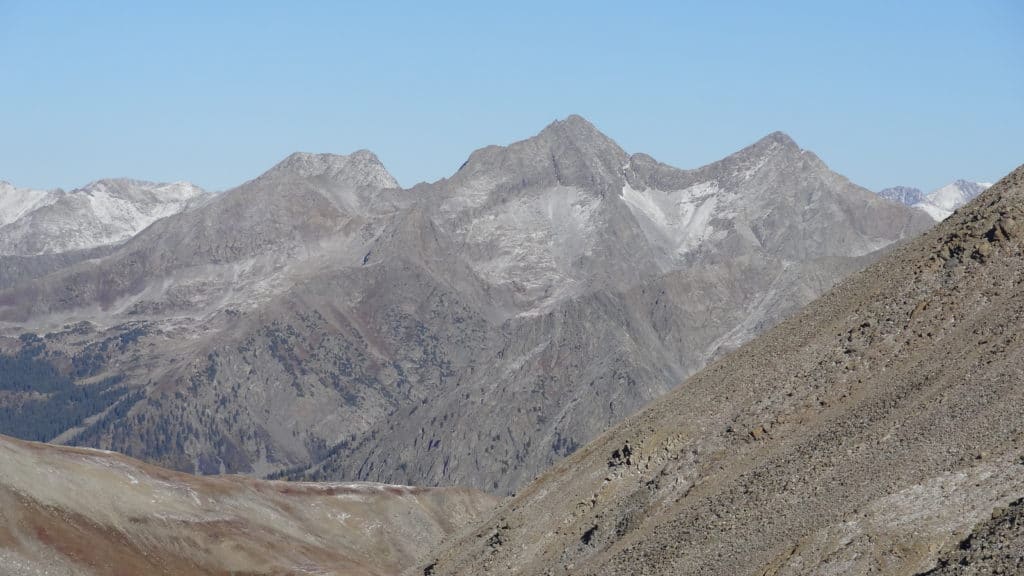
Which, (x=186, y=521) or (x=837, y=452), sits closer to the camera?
(x=837, y=452)

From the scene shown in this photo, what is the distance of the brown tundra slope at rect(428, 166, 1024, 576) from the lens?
6594 cm

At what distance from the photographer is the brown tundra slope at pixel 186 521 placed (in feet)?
412

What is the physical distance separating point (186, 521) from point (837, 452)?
89.1 metres

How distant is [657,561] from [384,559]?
321 feet

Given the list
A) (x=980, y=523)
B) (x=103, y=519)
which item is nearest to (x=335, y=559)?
(x=103, y=519)

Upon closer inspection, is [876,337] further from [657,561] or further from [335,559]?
[335,559]

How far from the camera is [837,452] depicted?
77.4 metres

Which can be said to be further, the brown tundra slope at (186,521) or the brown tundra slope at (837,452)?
the brown tundra slope at (186,521)

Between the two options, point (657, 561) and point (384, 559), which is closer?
point (657, 561)

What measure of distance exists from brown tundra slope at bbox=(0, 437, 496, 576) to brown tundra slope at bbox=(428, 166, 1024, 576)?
3734cm

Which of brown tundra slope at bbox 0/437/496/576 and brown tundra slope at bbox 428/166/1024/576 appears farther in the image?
brown tundra slope at bbox 0/437/496/576

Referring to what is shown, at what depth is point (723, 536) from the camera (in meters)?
75.6

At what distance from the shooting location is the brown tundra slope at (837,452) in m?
65.9

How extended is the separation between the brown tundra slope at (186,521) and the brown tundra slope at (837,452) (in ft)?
122
